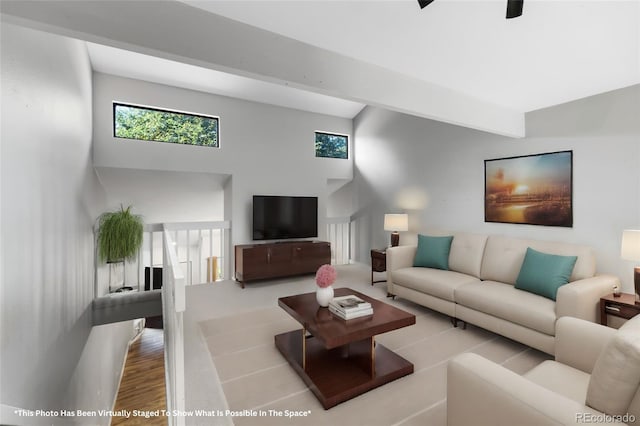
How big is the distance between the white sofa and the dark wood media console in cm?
150

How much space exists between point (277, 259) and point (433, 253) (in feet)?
7.70

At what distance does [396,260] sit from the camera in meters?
3.84

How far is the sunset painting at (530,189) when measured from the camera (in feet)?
10.1

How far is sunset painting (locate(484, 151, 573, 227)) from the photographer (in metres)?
3.08

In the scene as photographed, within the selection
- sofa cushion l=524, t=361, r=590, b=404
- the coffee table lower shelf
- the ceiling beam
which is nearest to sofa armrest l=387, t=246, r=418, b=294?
the coffee table lower shelf

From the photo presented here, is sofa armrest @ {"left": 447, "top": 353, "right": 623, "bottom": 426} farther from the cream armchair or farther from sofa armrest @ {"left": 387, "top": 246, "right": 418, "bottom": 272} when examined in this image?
sofa armrest @ {"left": 387, "top": 246, "right": 418, "bottom": 272}

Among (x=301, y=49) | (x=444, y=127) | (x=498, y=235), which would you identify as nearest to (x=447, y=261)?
(x=498, y=235)

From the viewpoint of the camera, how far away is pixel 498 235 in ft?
11.9

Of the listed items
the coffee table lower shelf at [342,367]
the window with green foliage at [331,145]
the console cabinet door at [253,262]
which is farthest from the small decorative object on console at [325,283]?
the window with green foliage at [331,145]

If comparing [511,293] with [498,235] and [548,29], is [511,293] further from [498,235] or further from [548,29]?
[548,29]

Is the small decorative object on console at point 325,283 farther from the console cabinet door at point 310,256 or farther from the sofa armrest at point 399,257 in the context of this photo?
the console cabinet door at point 310,256

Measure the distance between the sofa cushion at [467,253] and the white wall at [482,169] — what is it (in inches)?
13.8

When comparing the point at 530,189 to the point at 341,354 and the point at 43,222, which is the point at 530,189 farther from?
the point at 43,222

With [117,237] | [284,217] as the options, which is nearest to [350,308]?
[284,217]
